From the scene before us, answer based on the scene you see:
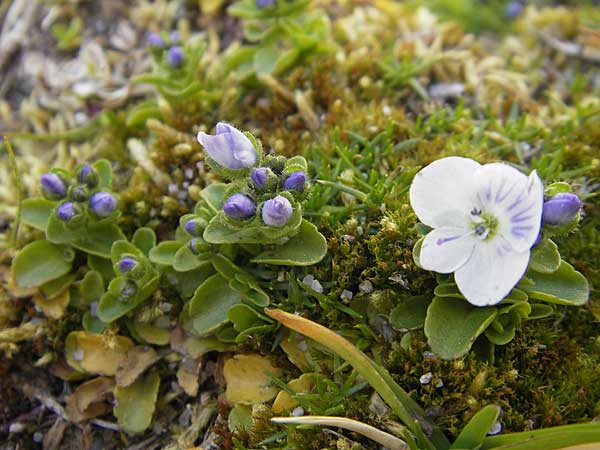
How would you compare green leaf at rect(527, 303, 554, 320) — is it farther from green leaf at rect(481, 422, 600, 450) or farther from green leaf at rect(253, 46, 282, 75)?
green leaf at rect(253, 46, 282, 75)

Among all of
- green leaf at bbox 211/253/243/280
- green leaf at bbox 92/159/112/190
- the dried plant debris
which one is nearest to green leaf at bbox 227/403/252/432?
the dried plant debris

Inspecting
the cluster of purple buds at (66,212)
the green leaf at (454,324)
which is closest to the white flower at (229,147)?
the cluster of purple buds at (66,212)

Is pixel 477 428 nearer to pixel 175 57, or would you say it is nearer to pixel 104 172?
pixel 104 172

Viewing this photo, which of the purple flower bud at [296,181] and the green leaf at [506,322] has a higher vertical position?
the purple flower bud at [296,181]

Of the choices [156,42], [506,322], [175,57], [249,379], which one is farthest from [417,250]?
[156,42]

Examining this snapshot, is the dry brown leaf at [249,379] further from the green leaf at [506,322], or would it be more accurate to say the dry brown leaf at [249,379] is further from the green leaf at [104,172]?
the green leaf at [104,172]

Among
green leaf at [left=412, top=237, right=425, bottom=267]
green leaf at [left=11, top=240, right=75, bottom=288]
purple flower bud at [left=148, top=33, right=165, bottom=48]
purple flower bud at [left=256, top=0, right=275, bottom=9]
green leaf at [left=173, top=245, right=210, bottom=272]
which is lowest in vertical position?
green leaf at [left=11, top=240, right=75, bottom=288]
